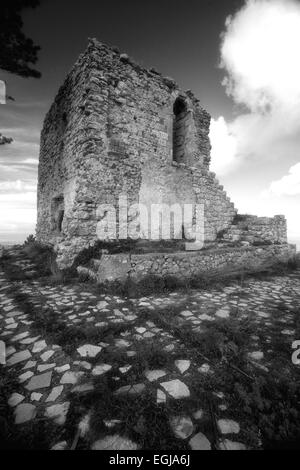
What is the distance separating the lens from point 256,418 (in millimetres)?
1912

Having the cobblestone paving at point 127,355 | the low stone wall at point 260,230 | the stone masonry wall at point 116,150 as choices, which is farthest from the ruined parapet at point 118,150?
the cobblestone paving at point 127,355

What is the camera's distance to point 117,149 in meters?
8.00

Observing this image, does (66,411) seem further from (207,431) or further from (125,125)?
(125,125)

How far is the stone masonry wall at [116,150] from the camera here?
7.50 metres

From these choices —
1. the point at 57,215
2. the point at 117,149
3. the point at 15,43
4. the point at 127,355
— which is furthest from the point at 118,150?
the point at 127,355

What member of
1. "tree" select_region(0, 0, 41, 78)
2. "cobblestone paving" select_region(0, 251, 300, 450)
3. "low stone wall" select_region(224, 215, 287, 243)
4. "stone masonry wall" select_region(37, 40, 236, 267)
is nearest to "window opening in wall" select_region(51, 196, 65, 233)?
"stone masonry wall" select_region(37, 40, 236, 267)

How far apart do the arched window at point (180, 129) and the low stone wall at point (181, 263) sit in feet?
16.8

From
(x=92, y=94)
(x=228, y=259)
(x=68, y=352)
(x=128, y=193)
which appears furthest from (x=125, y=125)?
(x=68, y=352)

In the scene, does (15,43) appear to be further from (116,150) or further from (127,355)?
(127,355)

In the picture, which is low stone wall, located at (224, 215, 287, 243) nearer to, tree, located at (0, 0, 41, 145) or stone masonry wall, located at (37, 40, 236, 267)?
stone masonry wall, located at (37, 40, 236, 267)

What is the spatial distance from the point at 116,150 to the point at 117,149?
0.06 m

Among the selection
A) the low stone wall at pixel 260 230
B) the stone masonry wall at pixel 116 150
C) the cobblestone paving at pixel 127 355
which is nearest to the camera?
the cobblestone paving at pixel 127 355

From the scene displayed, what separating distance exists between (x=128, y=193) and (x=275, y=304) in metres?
5.66

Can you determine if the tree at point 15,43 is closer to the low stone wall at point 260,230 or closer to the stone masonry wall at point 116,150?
the stone masonry wall at point 116,150
